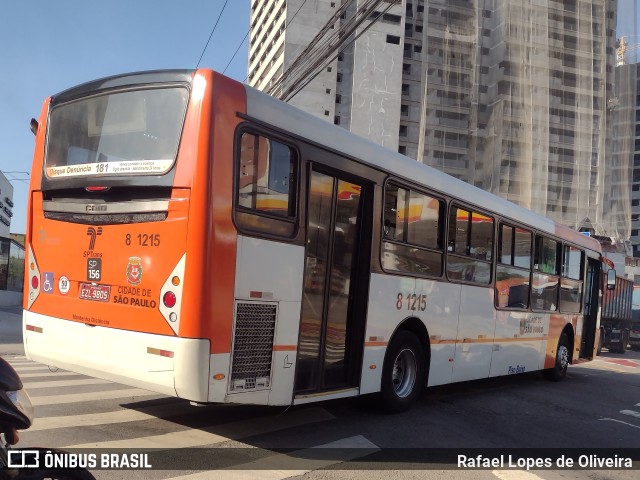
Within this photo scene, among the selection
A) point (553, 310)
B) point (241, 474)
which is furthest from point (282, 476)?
point (553, 310)

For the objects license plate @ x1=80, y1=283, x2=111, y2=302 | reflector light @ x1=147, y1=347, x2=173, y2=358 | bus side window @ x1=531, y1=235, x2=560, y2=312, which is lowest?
reflector light @ x1=147, y1=347, x2=173, y2=358

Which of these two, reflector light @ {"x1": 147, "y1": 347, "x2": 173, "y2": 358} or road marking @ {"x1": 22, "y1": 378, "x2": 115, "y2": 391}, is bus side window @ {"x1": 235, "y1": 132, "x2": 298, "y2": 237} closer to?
reflector light @ {"x1": 147, "y1": 347, "x2": 173, "y2": 358}

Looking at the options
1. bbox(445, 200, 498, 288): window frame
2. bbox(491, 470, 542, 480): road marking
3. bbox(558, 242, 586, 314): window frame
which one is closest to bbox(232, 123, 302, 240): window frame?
bbox(491, 470, 542, 480): road marking

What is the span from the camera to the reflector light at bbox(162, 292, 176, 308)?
4.60 meters

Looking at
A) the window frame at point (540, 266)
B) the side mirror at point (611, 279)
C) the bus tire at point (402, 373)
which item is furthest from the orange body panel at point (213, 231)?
the side mirror at point (611, 279)

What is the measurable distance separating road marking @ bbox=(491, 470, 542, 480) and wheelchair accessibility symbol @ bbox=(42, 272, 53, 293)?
181 inches

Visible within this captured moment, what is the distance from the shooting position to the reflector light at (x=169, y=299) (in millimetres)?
4602

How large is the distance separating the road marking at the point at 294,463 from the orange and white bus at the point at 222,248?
49 cm

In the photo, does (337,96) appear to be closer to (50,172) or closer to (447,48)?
(447,48)

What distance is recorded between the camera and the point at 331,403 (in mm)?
7469

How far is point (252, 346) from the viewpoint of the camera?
4.93 meters

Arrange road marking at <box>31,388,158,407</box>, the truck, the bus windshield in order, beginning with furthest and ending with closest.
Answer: the truck < road marking at <box>31,388,158,407</box> < the bus windshield

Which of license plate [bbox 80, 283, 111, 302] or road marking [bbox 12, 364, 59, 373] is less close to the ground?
license plate [bbox 80, 283, 111, 302]

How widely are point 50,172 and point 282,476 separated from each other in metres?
3.75
